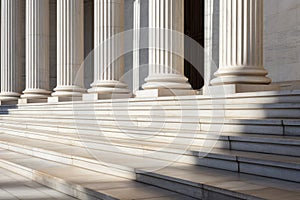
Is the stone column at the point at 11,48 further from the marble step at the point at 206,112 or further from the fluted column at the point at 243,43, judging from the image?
the fluted column at the point at 243,43

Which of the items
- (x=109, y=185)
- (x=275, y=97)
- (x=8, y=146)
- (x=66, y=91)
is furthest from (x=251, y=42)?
(x=66, y=91)

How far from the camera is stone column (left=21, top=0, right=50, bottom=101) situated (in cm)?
5862

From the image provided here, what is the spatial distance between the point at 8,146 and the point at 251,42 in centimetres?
2175

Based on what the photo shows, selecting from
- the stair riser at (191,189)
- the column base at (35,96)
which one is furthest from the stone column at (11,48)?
the stair riser at (191,189)

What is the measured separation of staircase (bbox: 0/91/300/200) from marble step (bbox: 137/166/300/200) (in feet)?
0.11

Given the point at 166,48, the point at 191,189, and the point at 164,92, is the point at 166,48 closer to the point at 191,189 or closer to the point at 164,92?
the point at 164,92

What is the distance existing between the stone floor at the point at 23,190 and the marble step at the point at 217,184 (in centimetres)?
440

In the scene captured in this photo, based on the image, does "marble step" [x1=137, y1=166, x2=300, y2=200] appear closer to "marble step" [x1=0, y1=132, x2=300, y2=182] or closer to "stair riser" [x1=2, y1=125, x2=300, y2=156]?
"marble step" [x1=0, y1=132, x2=300, y2=182]

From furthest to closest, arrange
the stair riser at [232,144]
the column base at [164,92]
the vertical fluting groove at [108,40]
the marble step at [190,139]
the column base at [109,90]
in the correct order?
the column base at [109,90] < the vertical fluting groove at [108,40] < the column base at [164,92] < the marble step at [190,139] < the stair riser at [232,144]

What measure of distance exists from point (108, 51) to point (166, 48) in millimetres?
10244

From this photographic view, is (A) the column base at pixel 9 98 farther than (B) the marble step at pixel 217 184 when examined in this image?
Yes

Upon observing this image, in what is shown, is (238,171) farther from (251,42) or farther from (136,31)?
(136,31)

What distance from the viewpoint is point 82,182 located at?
858 inches

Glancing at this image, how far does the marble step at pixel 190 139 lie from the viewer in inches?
751
